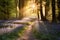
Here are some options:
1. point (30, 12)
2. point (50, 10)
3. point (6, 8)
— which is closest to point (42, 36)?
point (50, 10)

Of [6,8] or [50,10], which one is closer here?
[50,10]

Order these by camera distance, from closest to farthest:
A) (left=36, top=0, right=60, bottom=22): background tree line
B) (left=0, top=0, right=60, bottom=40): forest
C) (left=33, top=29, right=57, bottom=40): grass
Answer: (left=33, top=29, right=57, bottom=40): grass
(left=0, top=0, right=60, bottom=40): forest
(left=36, top=0, right=60, bottom=22): background tree line

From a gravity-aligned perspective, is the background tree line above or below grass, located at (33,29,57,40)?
above

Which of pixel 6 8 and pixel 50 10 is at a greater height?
pixel 6 8

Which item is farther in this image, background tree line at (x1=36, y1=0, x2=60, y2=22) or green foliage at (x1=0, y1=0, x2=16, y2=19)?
green foliage at (x1=0, y1=0, x2=16, y2=19)

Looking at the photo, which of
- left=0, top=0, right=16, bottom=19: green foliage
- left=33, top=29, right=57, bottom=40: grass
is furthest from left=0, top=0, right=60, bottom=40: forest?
left=33, top=29, right=57, bottom=40: grass

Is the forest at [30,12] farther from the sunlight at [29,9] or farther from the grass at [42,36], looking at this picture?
the grass at [42,36]

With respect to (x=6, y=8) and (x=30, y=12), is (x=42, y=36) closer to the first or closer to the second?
(x=30, y=12)

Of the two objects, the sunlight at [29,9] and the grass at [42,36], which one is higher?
the sunlight at [29,9]

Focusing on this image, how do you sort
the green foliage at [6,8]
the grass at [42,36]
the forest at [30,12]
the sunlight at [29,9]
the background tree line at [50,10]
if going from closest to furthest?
the grass at [42,36]
the forest at [30,12]
the background tree line at [50,10]
the green foliage at [6,8]
the sunlight at [29,9]

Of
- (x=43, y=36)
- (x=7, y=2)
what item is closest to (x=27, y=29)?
(x=43, y=36)

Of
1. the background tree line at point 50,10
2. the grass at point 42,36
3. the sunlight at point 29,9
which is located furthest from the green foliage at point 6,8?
the grass at point 42,36

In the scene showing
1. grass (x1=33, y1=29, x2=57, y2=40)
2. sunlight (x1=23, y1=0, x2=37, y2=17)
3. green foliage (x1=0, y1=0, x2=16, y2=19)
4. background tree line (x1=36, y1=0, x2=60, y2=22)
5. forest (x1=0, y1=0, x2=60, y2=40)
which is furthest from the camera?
sunlight (x1=23, y1=0, x2=37, y2=17)

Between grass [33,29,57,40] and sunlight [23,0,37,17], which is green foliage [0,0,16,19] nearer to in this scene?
sunlight [23,0,37,17]
